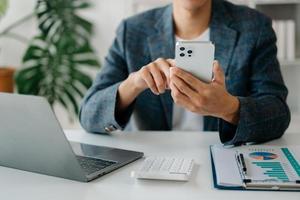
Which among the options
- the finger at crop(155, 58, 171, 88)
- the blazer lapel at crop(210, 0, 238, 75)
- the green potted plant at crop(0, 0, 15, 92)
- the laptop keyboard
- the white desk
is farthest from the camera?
the green potted plant at crop(0, 0, 15, 92)

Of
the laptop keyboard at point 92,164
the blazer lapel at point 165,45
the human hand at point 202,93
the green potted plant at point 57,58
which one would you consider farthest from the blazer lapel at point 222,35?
the green potted plant at point 57,58

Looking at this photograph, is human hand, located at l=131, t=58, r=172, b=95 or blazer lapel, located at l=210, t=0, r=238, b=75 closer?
human hand, located at l=131, t=58, r=172, b=95

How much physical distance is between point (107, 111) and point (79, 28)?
156cm

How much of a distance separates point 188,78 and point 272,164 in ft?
0.74

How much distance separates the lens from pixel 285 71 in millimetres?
2385

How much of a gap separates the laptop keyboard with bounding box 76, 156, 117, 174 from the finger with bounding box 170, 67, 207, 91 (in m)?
0.21

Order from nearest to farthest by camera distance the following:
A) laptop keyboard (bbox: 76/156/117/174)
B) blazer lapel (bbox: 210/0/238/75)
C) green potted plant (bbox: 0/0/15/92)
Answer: laptop keyboard (bbox: 76/156/117/174)
blazer lapel (bbox: 210/0/238/75)
green potted plant (bbox: 0/0/15/92)

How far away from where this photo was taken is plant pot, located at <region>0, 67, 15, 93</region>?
91.6 inches

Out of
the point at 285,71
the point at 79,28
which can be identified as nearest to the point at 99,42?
the point at 79,28

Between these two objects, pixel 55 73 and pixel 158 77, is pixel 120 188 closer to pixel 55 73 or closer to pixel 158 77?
pixel 158 77

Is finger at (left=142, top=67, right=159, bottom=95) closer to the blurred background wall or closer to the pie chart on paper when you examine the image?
the pie chart on paper

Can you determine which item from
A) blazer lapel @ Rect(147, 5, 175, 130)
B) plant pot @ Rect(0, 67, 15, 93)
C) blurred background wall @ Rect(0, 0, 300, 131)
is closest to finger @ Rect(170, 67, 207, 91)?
blazer lapel @ Rect(147, 5, 175, 130)

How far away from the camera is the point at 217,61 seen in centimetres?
107

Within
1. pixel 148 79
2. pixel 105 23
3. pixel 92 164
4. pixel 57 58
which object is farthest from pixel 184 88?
pixel 105 23
